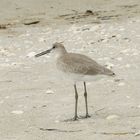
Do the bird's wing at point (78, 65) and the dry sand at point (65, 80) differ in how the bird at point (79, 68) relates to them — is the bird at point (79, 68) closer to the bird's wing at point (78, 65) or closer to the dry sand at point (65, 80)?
the bird's wing at point (78, 65)

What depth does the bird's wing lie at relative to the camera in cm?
772

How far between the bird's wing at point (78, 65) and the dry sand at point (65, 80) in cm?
55

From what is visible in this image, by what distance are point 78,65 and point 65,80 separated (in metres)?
2.04

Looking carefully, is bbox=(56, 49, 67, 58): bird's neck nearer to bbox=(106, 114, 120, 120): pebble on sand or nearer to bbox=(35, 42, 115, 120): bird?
bbox=(35, 42, 115, 120): bird

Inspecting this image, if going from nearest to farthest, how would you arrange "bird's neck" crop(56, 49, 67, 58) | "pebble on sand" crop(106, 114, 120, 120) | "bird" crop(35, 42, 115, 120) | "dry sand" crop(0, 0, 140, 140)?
"dry sand" crop(0, 0, 140, 140)
"pebble on sand" crop(106, 114, 120, 120)
"bird" crop(35, 42, 115, 120)
"bird's neck" crop(56, 49, 67, 58)

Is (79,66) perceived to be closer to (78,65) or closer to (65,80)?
(78,65)

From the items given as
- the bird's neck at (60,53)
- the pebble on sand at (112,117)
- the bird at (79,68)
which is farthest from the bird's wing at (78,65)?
the pebble on sand at (112,117)

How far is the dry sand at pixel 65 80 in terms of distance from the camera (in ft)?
23.9

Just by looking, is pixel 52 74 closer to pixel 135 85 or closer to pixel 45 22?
pixel 135 85

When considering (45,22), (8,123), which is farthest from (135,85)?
(45,22)

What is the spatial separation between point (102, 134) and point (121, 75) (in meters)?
2.96

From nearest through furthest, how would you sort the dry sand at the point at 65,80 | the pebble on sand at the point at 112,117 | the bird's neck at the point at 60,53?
the dry sand at the point at 65,80, the pebble on sand at the point at 112,117, the bird's neck at the point at 60,53

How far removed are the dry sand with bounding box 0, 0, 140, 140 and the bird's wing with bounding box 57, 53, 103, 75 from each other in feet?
1.81

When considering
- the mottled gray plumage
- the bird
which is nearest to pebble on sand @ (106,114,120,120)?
the bird
